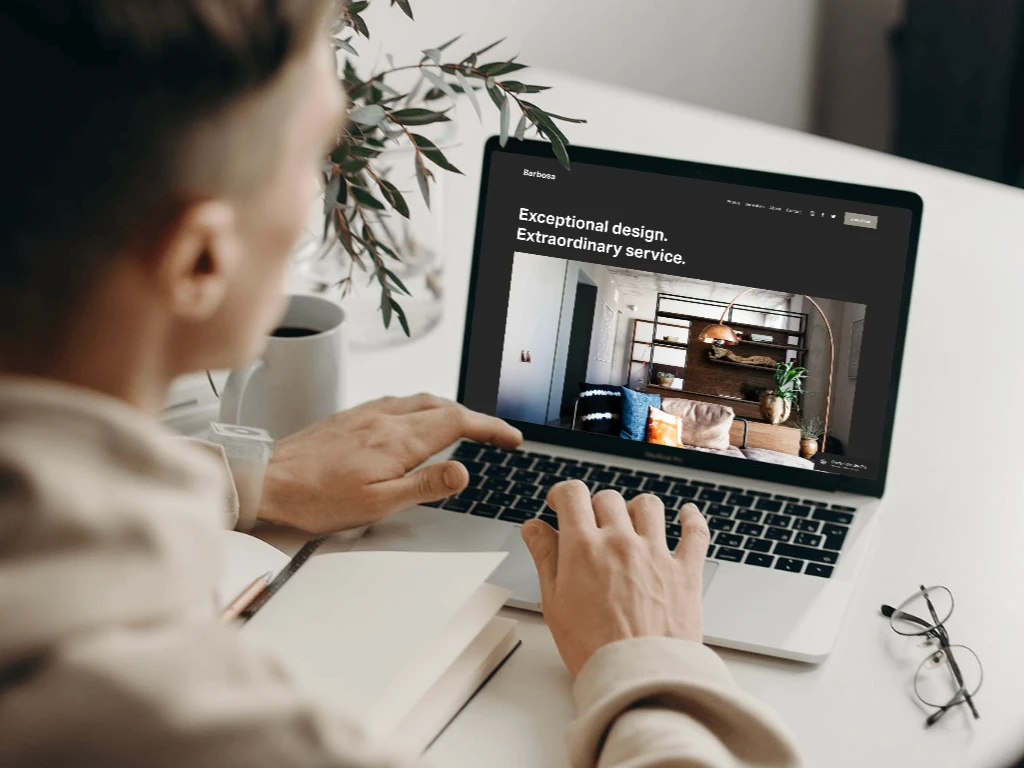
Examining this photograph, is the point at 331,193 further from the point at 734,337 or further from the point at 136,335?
the point at 136,335

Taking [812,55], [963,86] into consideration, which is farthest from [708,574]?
[812,55]

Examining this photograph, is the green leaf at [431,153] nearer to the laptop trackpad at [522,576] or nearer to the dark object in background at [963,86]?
the laptop trackpad at [522,576]

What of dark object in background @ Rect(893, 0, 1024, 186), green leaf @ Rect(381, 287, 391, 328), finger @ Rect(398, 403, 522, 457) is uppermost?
dark object in background @ Rect(893, 0, 1024, 186)

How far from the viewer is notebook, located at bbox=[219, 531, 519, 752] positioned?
69 cm

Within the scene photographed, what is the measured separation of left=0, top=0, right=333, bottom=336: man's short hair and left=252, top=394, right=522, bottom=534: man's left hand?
57cm

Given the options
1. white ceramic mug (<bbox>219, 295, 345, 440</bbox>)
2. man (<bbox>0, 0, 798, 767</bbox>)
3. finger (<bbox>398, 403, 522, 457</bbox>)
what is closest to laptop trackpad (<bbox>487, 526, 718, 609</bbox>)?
finger (<bbox>398, 403, 522, 457</bbox>)

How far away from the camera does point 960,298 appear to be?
1.28 m

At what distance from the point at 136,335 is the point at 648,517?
53 cm

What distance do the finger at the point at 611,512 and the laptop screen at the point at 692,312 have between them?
195mm

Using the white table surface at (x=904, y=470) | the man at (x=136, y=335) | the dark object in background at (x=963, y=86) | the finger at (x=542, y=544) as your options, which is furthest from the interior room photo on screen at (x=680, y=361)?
the dark object in background at (x=963, y=86)

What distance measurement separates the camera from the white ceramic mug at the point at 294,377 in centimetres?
100

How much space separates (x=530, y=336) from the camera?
3.48 ft

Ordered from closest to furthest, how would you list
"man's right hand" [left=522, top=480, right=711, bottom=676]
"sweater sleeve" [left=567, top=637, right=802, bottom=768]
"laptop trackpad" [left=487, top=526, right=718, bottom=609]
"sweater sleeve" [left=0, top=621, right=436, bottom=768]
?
"sweater sleeve" [left=0, top=621, right=436, bottom=768] < "sweater sleeve" [left=567, top=637, right=802, bottom=768] < "man's right hand" [left=522, top=480, right=711, bottom=676] < "laptop trackpad" [left=487, top=526, right=718, bottom=609]

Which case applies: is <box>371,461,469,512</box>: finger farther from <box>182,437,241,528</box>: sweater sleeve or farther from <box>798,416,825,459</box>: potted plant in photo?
<box>798,416,825,459</box>: potted plant in photo
